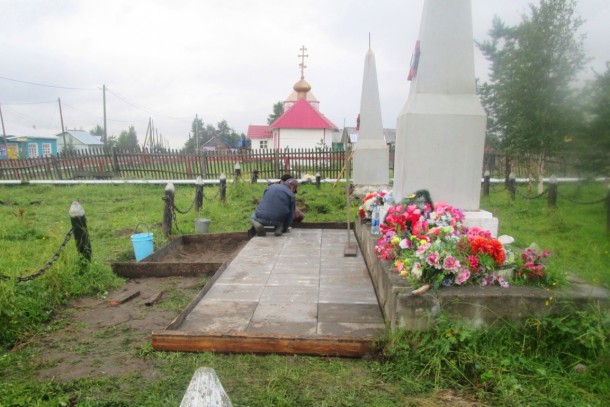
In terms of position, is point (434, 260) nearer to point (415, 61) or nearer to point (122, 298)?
point (415, 61)

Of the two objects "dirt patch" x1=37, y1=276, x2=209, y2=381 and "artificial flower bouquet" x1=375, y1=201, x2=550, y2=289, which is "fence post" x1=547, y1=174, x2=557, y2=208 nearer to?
"artificial flower bouquet" x1=375, y1=201, x2=550, y2=289

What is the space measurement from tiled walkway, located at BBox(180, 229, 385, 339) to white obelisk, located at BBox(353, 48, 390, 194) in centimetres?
495

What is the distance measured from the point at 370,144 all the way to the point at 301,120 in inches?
990

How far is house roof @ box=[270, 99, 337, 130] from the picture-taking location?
3447cm

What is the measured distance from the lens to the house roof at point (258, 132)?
41.7 m

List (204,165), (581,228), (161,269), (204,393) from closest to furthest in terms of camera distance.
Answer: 1. (581,228)
2. (204,393)
3. (161,269)
4. (204,165)

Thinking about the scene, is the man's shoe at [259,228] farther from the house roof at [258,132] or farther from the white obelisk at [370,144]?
the house roof at [258,132]

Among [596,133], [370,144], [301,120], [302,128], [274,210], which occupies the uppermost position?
[301,120]

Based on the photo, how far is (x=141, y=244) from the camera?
18.4 feet

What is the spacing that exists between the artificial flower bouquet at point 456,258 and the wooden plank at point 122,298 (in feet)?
9.26

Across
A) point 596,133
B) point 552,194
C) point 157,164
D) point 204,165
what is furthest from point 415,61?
point 157,164

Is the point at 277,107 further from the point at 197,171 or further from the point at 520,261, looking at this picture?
the point at 520,261

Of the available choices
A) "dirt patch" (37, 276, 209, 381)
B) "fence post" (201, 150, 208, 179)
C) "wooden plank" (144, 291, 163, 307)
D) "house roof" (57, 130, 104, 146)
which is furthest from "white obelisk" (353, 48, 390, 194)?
"house roof" (57, 130, 104, 146)

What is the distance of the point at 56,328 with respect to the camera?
3449 mm
